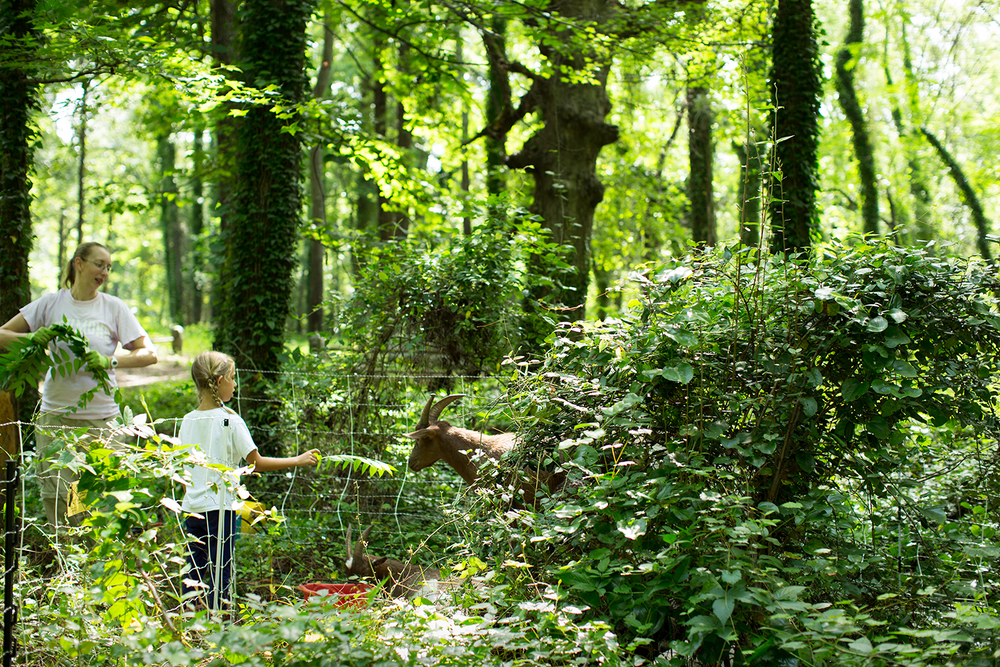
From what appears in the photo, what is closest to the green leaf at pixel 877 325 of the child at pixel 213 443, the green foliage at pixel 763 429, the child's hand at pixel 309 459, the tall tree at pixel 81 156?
the green foliage at pixel 763 429

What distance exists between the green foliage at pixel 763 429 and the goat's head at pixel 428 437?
1.45 metres

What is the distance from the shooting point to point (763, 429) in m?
3.08

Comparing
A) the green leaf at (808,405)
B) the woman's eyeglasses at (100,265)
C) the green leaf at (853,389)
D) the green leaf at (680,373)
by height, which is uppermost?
the woman's eyeglasses at (100,265)

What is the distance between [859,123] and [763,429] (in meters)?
19.3

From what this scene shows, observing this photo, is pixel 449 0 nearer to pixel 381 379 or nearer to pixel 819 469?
pixel 381 379

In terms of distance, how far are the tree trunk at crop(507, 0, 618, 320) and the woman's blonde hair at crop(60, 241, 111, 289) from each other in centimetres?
589

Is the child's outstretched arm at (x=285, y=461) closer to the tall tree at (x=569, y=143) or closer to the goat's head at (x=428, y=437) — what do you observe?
the goat's head at (x=428, y=437)

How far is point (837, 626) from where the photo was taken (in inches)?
92.1

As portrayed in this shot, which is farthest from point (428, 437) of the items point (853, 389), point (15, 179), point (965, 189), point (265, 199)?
point (965, 189)

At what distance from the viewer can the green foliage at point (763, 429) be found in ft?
9.08

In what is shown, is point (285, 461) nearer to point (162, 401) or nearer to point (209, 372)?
point (209, 372)

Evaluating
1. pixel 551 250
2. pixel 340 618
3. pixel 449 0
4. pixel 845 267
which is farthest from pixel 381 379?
pixel 449 0

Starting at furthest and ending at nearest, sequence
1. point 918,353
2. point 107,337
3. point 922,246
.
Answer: point 107,337 < point 922,246 < point 918,353

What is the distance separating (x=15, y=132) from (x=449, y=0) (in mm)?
5180
